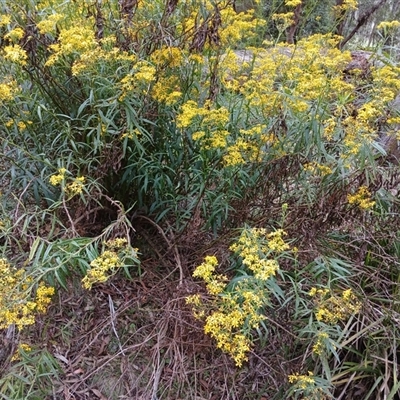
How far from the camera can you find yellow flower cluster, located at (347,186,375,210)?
2.15m

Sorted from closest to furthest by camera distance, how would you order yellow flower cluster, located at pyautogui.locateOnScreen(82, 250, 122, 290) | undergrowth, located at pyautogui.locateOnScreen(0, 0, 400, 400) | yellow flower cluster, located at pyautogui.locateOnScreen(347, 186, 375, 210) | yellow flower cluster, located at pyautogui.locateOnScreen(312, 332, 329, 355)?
yellow flower cluster, located at pyautogui.locateOnScreen(82, 250, 122, 290), yellow flower cluster, located at pyautogui.locateOnScreen(312, 332, 329, 355), undergrowth, located at pyautogui.locateOnScreen(0, 0, 400, 400), yellow flower cluster, located at pyautogui.locateOnScreen(347, 186, 375, 210)

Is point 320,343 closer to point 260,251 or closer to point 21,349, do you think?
point 260,251

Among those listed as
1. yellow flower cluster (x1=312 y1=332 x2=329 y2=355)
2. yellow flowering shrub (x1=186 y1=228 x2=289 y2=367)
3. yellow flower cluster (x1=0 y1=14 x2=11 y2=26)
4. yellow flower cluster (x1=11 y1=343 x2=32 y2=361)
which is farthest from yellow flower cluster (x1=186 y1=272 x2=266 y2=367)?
yellow flower cluster (x1=0 y1=14 x2=11 y2=26)

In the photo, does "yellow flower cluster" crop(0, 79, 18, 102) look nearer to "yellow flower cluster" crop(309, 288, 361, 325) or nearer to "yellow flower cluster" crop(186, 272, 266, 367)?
"yellow flower cluster" crop(186, 272, 266, 367)

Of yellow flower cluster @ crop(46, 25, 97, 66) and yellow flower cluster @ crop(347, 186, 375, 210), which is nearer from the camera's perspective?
yellow flower cluster @ crop(46, 25, 97, 66)

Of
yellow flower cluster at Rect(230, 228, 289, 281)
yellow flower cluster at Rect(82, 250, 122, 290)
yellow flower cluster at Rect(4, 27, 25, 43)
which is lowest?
yellow flower cluster at Rect(230, 228, 289, 281)

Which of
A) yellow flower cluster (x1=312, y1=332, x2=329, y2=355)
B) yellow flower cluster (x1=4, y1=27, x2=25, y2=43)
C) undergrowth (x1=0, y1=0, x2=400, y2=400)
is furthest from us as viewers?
undergrowth (x1=0, y1=0, x2=400, y2=400)

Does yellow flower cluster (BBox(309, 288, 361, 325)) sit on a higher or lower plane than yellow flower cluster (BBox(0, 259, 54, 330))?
lower

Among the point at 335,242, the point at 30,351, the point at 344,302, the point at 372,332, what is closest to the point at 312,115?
the point at 335,242

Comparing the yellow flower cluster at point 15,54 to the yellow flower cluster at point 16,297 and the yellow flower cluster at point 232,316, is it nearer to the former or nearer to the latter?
the yellow flower cluster at point 16,297

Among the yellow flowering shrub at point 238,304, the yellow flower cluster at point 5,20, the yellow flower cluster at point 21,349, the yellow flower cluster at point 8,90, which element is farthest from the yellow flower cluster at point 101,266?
the yellow flower cluster at point 5,20

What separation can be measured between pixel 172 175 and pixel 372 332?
1380mm

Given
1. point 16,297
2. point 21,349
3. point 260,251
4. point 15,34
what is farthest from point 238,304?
point 15,34

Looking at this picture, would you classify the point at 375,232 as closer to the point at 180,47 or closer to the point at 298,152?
the point at 298,152
